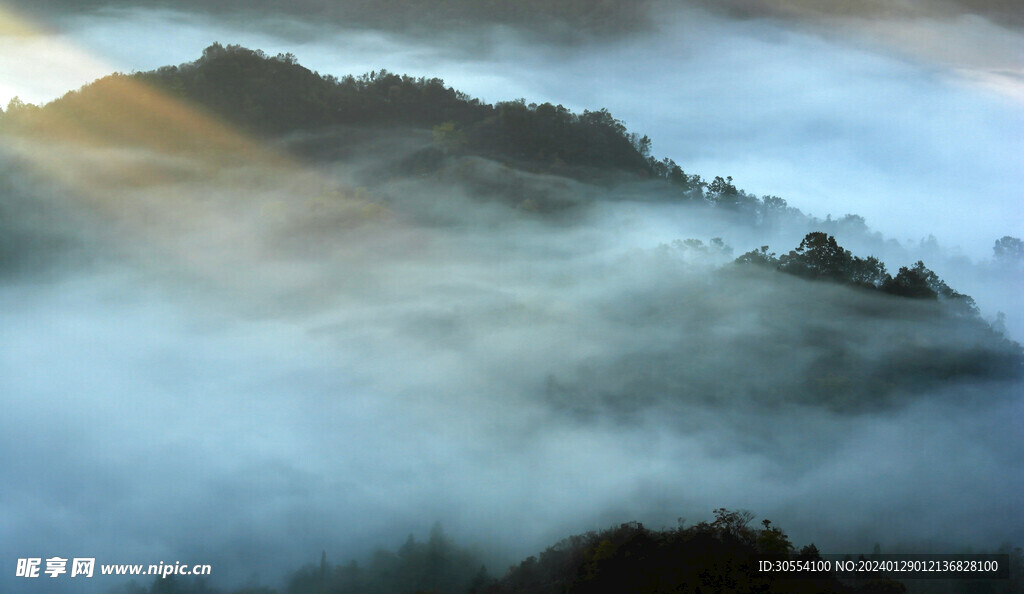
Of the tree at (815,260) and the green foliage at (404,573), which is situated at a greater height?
the tree at (815,260)

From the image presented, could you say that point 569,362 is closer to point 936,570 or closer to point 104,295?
point 936,570

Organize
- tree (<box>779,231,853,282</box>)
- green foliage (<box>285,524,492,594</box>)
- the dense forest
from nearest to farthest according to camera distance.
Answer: the dense forest
green foliage (<box>285,524,492,594</box>)
tree (<box>779,231,853,282</box>)

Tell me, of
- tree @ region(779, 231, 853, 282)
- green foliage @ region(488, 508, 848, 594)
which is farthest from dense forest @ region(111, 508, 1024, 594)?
tree @ region(779, 231, 853, 282)

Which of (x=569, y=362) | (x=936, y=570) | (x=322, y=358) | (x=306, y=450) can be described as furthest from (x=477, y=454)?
(x=936, y=570)

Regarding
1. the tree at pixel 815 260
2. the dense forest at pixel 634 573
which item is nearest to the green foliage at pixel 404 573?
the dense forest at pixel 634 573

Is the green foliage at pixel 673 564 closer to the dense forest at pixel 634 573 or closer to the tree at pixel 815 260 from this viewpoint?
the dense forest at pixel 634 573

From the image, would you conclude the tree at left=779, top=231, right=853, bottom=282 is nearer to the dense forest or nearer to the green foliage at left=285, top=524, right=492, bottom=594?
the dense forest

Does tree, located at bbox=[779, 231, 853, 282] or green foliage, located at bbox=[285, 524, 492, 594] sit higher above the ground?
tree, located at bbox=[779, 231, 853, 282]

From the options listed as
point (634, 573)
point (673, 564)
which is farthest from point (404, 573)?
point (673, 564)

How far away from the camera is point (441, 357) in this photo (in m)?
108

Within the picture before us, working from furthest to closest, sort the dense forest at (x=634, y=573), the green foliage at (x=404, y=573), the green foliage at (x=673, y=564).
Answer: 1. the green foliage at (x=404, y=573)
2. the dense forest at (x=634, y=573)
3. the green foliage at (x=673, y=564)

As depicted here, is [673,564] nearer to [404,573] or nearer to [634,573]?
[634,573]

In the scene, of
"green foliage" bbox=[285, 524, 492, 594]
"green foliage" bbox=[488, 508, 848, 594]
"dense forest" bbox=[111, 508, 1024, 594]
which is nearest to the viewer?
"green foliage" bbox=[488, 508, 848, 594]

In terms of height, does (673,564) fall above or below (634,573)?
above
